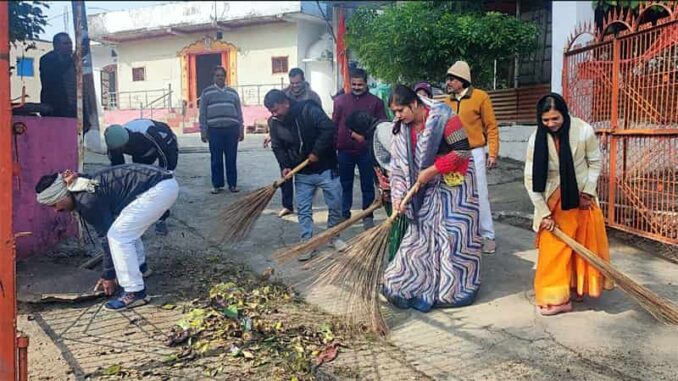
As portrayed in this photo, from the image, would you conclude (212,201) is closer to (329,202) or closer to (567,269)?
(329,202)

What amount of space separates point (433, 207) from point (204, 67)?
63.7ft

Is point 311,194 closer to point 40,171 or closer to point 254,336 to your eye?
point 254,336

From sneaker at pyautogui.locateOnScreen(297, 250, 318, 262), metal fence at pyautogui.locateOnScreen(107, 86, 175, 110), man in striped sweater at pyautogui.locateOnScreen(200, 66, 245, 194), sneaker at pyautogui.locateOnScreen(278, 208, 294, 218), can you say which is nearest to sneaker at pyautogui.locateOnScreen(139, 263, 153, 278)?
sneaker at pyautogui.locateOnScreen(297, 250, 318, 262)

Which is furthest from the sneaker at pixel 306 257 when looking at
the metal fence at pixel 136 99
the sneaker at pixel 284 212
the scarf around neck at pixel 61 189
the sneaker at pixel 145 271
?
the metal fence at pixel 136 99

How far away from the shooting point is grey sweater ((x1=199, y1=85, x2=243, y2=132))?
7355 mm

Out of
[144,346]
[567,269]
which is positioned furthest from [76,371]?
[567,269]

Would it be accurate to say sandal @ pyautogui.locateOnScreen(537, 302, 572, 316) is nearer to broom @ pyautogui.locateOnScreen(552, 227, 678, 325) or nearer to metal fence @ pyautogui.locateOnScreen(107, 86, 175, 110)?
broom @ pyautogui.locateOnScreen(552, 227, 678, 325)

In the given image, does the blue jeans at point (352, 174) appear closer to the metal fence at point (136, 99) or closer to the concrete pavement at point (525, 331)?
the concrete pavement at point (525, 331)

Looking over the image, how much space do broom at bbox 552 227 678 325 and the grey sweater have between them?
4541 millimetres

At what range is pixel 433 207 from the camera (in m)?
4.16

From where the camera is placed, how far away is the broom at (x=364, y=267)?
4000mm

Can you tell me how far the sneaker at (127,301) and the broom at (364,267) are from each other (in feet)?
4.36

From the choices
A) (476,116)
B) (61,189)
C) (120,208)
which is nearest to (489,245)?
(476,116)

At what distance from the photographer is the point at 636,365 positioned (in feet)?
10.7
